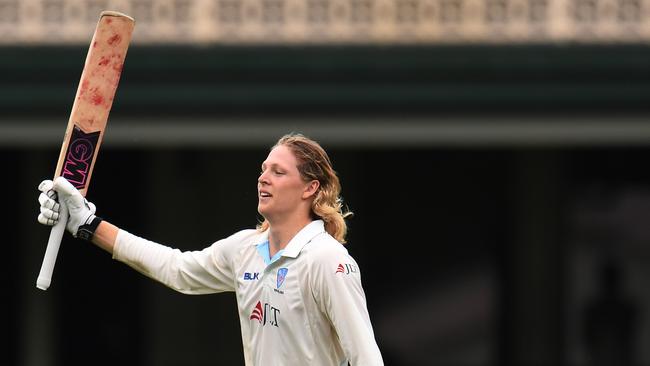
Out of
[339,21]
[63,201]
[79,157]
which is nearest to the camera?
[63,201]

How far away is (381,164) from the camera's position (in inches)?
505

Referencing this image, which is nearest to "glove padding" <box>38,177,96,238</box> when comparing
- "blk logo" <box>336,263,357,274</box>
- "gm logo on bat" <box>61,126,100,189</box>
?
"gm logo on bat" <box>61,126,100,189</box>

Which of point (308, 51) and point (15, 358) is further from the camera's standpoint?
point (15, 358)

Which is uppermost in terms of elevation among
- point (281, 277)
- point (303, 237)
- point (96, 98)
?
point (96, 98)

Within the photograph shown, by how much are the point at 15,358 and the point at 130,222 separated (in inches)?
55.8

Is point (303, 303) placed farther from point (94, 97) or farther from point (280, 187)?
point (94, 97)

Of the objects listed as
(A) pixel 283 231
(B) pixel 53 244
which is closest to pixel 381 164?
(B) pixel 53 244

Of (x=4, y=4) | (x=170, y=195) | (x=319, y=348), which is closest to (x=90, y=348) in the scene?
(x=170, y=195)

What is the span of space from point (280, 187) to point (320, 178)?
0.14 metres

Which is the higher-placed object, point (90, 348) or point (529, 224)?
point (529, 224)

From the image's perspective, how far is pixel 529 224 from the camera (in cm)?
1266

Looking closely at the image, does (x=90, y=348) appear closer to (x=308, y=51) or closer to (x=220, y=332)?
(x=220, y=332)

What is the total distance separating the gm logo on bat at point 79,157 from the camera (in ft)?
16.3

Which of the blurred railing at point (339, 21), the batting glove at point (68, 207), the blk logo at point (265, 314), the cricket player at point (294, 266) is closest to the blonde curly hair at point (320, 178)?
the cricket player at point (294, 266)
